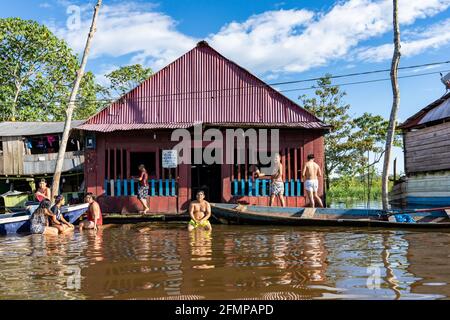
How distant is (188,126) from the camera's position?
14.0 m

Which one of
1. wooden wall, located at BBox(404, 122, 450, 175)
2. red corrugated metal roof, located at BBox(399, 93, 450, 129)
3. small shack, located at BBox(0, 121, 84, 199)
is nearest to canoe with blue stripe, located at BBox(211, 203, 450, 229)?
wooden wall, located at BBox(404, 122, 450, 175)

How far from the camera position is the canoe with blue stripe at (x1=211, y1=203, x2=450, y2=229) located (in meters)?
10.5

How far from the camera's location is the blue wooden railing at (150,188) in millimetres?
14562

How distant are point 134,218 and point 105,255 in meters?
6.66

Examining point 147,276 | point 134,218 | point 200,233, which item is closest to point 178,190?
point 134,218

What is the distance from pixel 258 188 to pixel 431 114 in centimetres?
822

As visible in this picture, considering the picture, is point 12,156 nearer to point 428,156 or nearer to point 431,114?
point 428,156

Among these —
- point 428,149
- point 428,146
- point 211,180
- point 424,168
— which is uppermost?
point 428,146

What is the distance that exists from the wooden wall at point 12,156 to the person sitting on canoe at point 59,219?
10393mm

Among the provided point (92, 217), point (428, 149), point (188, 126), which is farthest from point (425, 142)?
point (92, 217)

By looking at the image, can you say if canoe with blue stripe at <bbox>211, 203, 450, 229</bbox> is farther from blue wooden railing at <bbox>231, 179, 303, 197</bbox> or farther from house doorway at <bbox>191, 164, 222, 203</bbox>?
house doorway at <bbox>191, 164, 222, 203</bbox>

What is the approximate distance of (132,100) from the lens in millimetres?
15664

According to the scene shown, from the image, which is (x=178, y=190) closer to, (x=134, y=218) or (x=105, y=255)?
(x=134, y=218)

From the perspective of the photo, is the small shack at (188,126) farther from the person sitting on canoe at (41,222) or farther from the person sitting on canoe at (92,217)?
the person sitting on canoe at (41,222)
